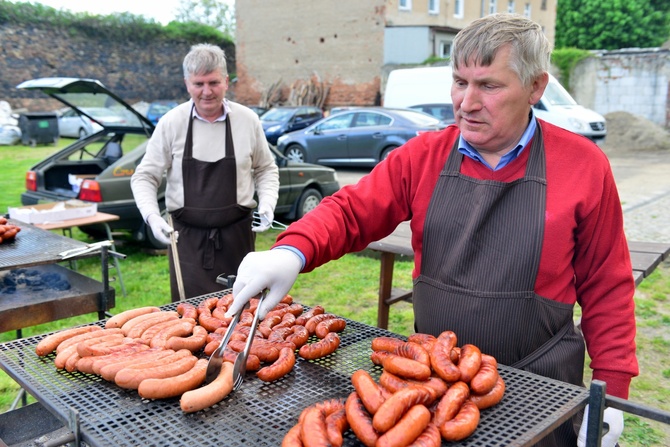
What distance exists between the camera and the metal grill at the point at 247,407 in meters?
1.55

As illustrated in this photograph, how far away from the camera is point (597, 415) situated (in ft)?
5.41

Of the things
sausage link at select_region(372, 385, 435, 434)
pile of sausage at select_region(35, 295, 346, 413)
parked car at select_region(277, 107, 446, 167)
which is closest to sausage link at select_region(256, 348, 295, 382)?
pile of sausage at select_region(35, 295, 346, 413)

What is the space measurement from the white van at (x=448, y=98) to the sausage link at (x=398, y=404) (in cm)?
1248

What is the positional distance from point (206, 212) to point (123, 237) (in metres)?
5.06

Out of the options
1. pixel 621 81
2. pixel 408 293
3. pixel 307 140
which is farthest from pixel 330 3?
pixel 408 293

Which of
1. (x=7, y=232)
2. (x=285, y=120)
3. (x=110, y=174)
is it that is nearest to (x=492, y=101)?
(x=7, y=232)

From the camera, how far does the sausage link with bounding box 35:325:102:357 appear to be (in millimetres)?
2070

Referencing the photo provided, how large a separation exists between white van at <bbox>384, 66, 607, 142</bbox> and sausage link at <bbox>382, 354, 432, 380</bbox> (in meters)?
12.3

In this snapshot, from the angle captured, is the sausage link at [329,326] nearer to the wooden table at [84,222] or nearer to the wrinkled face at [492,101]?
the wrinkled face at [492,101]

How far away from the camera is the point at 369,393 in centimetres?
162

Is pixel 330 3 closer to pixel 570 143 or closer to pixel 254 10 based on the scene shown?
pixel 254 10

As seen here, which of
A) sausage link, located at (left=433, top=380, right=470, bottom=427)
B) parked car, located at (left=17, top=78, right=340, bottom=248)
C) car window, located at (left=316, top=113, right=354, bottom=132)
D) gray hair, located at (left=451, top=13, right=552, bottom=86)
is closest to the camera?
sausage link, located at (left=433, top=380, right=470, bottom=427)

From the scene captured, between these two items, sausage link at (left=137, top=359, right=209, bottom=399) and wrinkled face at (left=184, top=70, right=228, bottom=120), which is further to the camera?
wrinkled face at (left=184, top=70, right=228, bottom=120)

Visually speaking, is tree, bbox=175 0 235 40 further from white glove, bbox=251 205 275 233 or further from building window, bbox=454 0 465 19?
white glove, bbox=251 205 275 233
